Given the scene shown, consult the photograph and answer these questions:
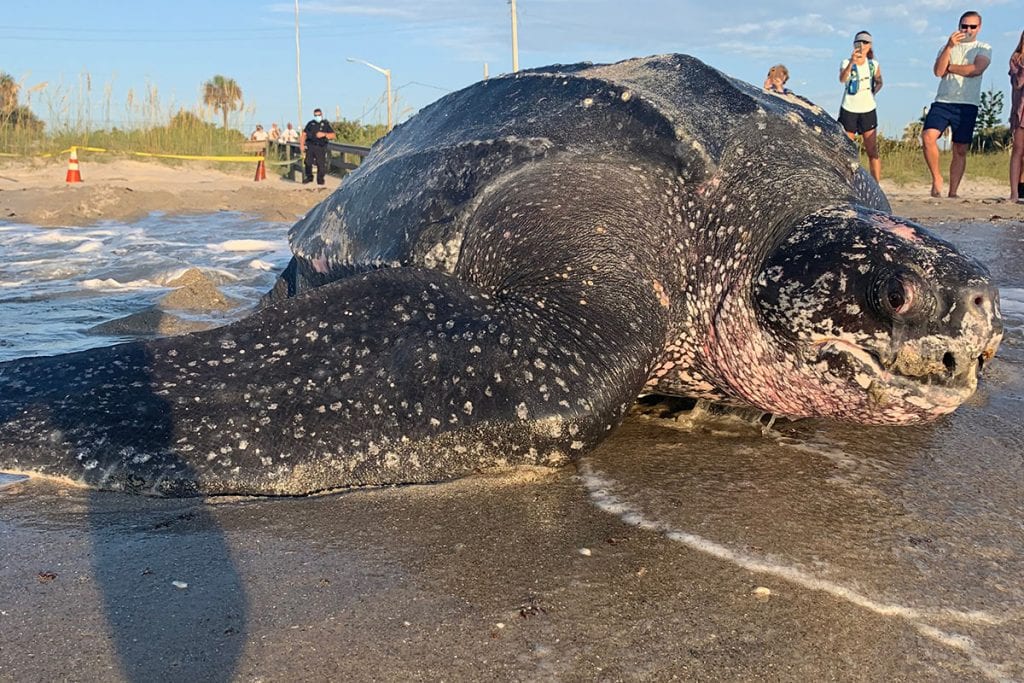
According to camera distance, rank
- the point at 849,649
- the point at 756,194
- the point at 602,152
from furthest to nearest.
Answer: the point at 602,152 < the point at 756,194 < the point at 849,649

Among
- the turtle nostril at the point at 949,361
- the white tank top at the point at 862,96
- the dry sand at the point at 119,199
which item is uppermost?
the white tank top at the point at 862,96

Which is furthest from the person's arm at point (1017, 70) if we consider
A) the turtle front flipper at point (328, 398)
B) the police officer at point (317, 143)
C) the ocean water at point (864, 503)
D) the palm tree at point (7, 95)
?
the palm tree at point (7, 95)

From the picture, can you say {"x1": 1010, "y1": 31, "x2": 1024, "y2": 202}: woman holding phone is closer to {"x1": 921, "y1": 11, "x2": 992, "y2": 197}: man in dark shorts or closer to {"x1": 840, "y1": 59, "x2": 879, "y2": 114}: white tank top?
{"x1": 921, "y1": 11, "x2": 992, "y2": 197}: man in dark shorts

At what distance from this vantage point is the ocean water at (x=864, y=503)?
1.14m

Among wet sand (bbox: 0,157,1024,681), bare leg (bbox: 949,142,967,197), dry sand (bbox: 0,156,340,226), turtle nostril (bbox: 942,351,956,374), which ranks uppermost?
bare leg (bbox: 949,142,967,197)

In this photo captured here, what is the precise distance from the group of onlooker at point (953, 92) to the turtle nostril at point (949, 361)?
5.34 meters

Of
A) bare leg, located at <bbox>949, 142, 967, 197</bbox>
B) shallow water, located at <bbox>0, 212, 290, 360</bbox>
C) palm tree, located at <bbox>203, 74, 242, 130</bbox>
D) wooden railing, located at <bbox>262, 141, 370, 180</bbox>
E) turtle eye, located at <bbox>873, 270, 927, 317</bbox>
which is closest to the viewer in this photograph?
turtle eye, located at <bbox>873, 270, 927, 317</bbox>

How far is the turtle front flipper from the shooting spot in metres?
1.45

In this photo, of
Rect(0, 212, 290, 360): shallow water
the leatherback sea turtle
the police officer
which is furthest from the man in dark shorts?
the police officer

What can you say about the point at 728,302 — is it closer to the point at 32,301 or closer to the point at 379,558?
the point at 379,558

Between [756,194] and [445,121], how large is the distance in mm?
1239

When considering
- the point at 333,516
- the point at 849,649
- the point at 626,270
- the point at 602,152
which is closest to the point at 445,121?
the point at 602,152

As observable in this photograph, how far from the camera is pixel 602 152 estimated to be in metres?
2.16

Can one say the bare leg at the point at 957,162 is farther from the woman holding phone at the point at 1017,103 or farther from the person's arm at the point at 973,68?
the person's arm at the point at 973,68
